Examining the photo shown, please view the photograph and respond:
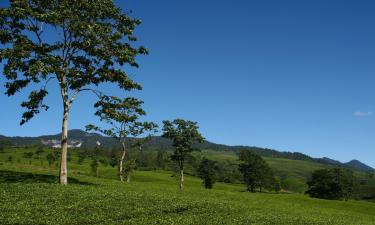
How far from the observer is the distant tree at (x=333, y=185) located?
163625 mm

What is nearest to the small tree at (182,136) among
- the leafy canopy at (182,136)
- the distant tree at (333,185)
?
the leafy canopy at (182,136)

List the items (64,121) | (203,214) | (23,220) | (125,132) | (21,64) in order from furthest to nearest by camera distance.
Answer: (125,132) < (64,121) < (21,64) < (203,214) < (23,220)

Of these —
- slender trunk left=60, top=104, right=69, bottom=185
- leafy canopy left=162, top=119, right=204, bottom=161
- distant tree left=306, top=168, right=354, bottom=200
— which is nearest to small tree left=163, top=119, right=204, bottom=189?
leafy canopy left=162, top=119, right=204, bottom=161

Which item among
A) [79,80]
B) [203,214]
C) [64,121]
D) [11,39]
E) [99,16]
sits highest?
[99,16]

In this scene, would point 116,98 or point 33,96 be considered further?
point 116,98

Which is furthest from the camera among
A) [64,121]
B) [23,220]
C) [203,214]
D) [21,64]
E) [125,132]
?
[125,132]

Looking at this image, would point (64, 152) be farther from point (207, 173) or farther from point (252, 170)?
point (252, 170)

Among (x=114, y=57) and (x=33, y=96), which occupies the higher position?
(x=114, y=57)

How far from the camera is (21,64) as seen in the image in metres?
49.1

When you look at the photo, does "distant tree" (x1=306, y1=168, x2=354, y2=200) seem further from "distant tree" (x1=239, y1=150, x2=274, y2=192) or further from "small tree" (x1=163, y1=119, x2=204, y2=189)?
"small tree" (x1=163, y1=119, x2=204, y2=189)

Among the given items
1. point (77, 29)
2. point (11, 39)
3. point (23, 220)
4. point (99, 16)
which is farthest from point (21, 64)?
point (23, 220)

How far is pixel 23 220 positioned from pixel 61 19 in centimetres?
2851

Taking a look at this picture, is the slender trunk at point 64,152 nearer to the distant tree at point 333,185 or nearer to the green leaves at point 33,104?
the green leaves at point 33,104

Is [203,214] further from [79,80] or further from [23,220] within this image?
[79,80]
